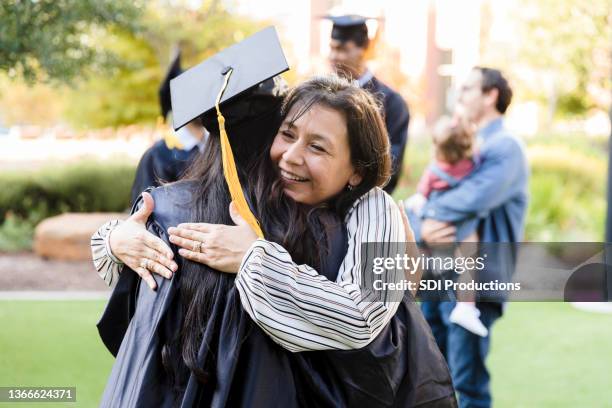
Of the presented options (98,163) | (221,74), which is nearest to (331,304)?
(221,74)

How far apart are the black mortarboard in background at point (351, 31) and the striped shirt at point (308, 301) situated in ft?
8.70

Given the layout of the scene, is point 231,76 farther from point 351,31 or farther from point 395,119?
point 351,31

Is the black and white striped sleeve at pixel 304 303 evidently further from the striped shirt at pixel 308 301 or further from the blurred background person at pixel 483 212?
the blurred background person at pixel 483 212

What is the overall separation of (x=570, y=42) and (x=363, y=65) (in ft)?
28.0

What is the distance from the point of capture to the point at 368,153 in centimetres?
217

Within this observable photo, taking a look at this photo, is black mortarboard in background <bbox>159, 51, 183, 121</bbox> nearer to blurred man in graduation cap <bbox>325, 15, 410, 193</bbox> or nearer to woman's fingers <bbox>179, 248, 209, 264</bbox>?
blurred man in graduation cap <bbox>325, 15, 410, 193</bbox>

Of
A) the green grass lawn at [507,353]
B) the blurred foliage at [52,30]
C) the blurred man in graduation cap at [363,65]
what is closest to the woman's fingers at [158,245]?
the blurred man in graduation cap at [363,65]

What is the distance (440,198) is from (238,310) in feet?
8.67

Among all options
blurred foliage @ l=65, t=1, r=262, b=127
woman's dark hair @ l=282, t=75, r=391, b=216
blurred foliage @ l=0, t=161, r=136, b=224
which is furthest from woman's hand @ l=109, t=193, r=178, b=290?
blurred foliage @ l=65, t=1, r=262, b=127

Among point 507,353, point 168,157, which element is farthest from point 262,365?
point 507,353

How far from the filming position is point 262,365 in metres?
1.97

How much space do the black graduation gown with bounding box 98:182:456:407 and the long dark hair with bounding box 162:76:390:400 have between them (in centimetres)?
3

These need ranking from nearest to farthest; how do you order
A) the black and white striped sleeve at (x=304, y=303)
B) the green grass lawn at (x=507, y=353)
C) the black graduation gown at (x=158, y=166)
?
the black and white striped sleeve at (x=304, y=303) < the black graduation gown at (x=158, y=166) < the green grass lawn at (x=507, y=353)

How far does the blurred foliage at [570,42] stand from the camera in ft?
35.1
